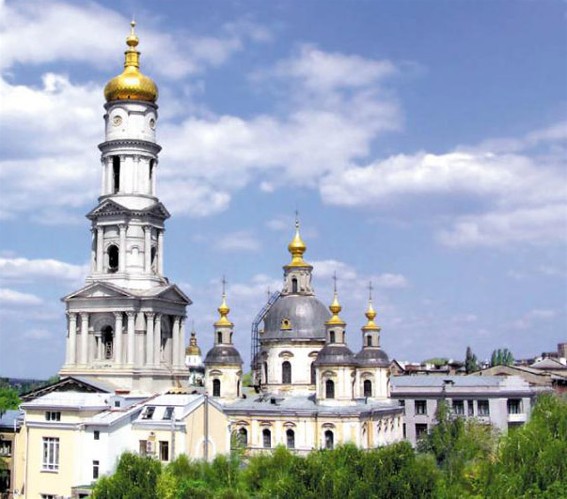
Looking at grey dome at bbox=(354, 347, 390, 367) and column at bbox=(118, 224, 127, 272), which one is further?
grey dome at bbox=(354, 347, 390, 367)

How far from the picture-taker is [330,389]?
60594 millimetres

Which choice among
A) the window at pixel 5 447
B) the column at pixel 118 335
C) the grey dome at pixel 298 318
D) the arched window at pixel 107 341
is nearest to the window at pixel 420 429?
the grey dome at pixel 298 318

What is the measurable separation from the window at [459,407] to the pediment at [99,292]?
2955 centimetres

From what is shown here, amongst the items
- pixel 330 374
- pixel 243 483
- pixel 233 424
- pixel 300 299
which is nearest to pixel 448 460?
pixel 243 483

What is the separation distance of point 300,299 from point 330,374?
9.37 m

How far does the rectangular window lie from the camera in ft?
168

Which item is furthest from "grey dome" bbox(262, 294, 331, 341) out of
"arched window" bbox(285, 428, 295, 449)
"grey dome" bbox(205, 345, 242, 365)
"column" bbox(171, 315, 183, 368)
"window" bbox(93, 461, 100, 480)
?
"window" bbox(93, 461, 100, 480)

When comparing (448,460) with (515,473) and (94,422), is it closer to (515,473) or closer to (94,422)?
(515,473)

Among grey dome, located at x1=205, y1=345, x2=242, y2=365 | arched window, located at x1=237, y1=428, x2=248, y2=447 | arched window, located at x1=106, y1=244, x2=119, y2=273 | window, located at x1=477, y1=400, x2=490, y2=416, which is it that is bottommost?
arched window, located at x1=237, y1=428, x2=248, y2=447

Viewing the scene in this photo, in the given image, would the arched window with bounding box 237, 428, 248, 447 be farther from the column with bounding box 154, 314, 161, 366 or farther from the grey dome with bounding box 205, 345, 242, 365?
the column with bounding box 154, 314, 161, 366

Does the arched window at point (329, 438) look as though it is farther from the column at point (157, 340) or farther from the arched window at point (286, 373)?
the column at point (157, 340)

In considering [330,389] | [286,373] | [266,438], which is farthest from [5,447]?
[286,373]

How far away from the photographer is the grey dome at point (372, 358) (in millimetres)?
68562

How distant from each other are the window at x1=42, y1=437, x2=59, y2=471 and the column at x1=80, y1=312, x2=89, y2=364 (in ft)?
41.1
